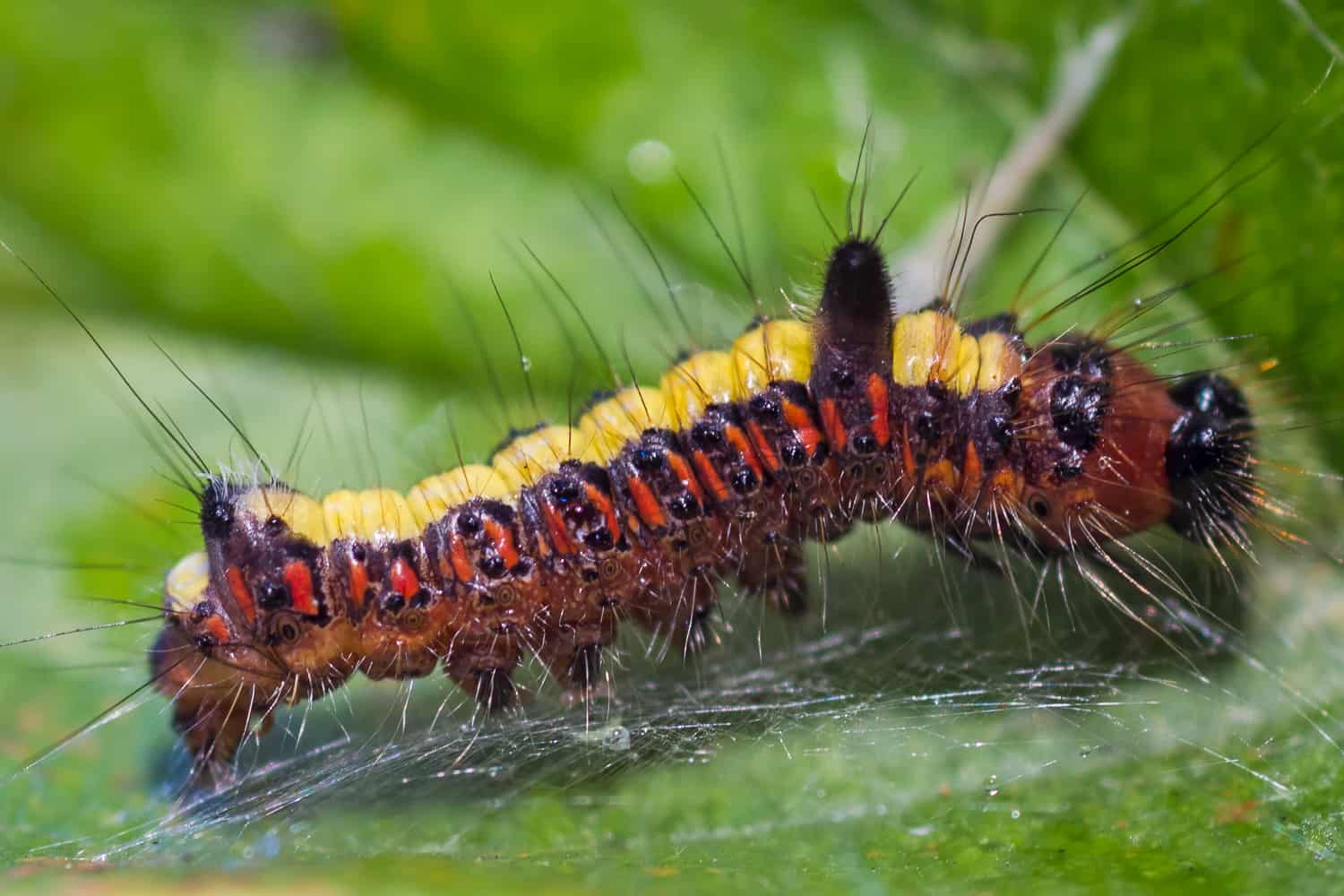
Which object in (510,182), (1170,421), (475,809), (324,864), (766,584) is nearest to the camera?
(324,864)

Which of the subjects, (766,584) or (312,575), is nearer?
(312,575)

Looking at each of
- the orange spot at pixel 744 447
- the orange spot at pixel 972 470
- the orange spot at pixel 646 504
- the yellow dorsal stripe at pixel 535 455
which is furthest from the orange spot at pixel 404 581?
the orange spot at pixel 972 470

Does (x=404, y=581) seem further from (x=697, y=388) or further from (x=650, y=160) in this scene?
(x=650, y=160)

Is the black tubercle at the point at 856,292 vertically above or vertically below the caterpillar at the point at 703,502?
above

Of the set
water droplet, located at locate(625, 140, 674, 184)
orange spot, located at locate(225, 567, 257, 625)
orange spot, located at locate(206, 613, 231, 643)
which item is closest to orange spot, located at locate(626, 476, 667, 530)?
orange spot, located at locate(225, 567, 257, 625)

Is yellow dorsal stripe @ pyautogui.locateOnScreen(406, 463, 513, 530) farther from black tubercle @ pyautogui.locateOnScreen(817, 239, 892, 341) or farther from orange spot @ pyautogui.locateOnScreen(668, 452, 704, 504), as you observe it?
black tubercle @ pyautogui.locateOnScreen(817, 239, 892, 341)

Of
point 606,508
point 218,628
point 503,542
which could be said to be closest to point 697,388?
point 606,508

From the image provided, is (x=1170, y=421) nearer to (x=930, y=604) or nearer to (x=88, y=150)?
(x=930, y=604)

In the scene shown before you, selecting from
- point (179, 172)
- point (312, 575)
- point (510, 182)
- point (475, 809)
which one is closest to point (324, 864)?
point (475, 809)

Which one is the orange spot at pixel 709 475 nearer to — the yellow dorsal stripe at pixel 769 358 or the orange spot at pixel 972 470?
the yellow dorsal stripe at pixel 769 358
